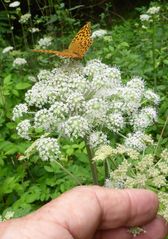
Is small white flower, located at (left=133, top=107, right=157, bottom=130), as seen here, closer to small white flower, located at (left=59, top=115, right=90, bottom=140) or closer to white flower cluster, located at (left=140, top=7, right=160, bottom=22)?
small white flower, located at (left=59, top=115, right=90, bottom=140)

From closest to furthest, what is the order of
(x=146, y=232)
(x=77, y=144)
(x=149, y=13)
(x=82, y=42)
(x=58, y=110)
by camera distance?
(x=146, y=232) < (x=58, y=110) < (x=82, y=42) < (x=77, y=144) < (x=149, y=13)

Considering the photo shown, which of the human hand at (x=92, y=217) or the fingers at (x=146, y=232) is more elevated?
the human hand at (x=92, y=217)

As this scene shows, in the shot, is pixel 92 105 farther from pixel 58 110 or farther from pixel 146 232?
pixel 146 232

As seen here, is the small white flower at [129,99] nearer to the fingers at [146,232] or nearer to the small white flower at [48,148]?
the small white flower at [48,148]

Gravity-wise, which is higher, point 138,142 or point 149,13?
point 138,142

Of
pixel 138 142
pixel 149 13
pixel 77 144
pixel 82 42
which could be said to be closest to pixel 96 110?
pixel 138 142

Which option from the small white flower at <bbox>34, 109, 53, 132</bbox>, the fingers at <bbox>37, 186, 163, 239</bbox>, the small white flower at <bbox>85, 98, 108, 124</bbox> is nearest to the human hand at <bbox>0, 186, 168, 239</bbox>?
the fingers at <bbox>37, 186, 163, 239</bbox>

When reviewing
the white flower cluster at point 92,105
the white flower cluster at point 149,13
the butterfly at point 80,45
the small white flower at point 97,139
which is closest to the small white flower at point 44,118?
the white flower cluster at point 92,105

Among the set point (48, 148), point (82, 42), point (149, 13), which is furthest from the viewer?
point (149, 13)
